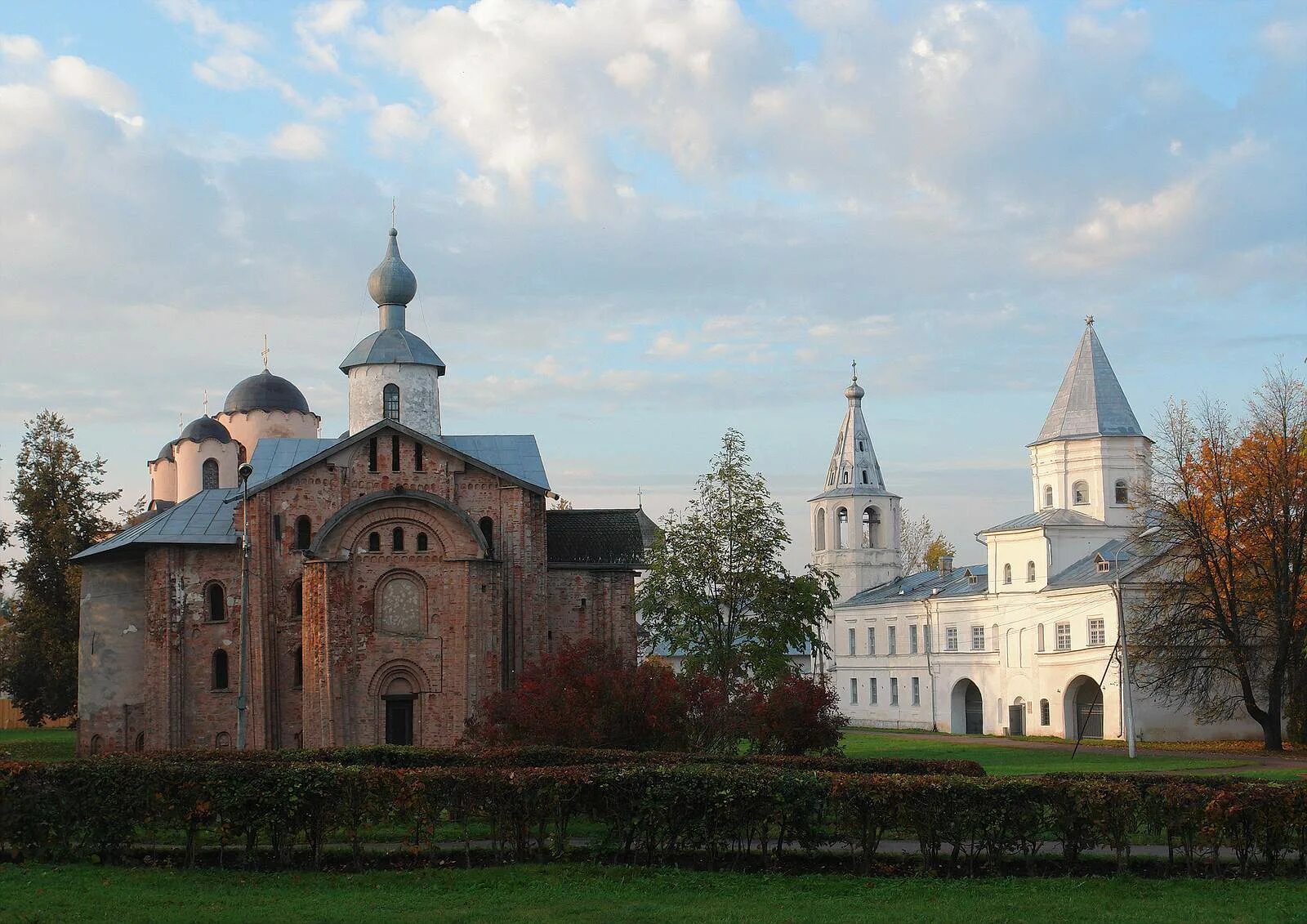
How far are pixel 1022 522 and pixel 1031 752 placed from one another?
1874 cm

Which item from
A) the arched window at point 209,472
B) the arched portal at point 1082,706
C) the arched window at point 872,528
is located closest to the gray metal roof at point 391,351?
the arched window at point 209,472

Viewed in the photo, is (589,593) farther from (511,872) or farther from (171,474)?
(171,474)

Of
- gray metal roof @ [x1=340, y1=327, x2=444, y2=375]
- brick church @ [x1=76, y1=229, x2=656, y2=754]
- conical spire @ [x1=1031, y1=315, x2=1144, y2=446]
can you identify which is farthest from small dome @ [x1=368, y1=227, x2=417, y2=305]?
conical spire @ [x1=1031, y1=315, x2=1144, y2=446]

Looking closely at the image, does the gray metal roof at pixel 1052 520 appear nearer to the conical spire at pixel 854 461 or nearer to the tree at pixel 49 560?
the conical spire at pixel 854 461

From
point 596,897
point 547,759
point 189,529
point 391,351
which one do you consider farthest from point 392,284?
point 596,897

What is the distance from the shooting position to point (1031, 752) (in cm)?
4312

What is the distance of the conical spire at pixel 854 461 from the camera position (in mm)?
75625

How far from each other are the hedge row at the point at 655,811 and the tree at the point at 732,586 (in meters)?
16.3

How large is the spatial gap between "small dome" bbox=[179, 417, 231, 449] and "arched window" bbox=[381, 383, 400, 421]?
18741 mm

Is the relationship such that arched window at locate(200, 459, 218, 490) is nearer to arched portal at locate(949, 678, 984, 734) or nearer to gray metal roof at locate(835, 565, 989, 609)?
gray metal roof at locate(835, 565, 989, 609)

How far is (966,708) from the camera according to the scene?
211 feet

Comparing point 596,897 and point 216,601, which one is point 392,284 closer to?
point 216,601

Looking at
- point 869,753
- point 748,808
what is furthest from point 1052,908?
point 869,753

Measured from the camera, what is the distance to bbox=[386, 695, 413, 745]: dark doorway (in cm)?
3472
